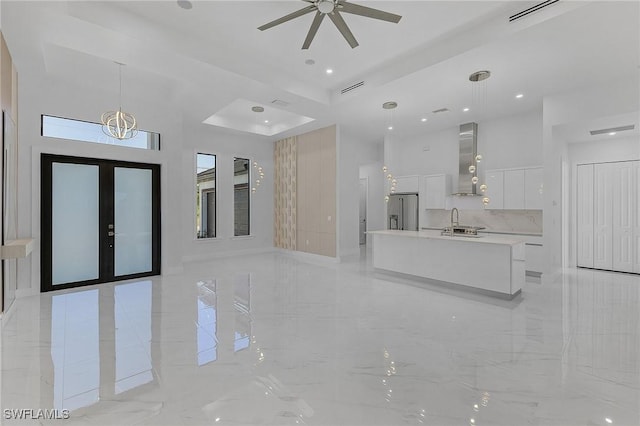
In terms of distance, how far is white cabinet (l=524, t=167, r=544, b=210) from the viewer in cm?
620

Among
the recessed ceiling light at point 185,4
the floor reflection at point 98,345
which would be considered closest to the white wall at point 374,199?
the floor reflection at point 98,345

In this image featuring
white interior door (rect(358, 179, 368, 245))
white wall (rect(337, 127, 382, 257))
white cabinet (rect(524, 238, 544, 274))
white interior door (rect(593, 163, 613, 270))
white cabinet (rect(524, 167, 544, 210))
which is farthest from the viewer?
white interior door (rect(358, 179, 368, 245))

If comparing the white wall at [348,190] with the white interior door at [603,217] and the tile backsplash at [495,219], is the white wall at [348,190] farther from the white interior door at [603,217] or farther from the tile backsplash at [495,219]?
the white interior door at [603,217]

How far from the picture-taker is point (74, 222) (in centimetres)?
534

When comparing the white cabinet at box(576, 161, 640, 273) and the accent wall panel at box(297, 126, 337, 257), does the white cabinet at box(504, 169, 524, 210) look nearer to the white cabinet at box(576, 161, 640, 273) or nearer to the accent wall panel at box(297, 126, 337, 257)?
the white cabinet at box(576, 161, 640, 273)

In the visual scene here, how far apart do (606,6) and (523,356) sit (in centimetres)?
364

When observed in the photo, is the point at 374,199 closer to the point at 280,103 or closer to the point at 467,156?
the point at 467,156

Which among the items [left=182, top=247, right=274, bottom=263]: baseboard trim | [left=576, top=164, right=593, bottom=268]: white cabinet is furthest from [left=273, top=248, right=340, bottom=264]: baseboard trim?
[left=576, top=164, right=593, bottom=268]: white cabinet

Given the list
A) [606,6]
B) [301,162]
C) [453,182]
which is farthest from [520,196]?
[301,162]

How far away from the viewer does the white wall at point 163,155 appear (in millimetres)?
4844

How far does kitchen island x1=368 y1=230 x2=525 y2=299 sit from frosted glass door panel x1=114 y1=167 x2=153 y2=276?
183 inches

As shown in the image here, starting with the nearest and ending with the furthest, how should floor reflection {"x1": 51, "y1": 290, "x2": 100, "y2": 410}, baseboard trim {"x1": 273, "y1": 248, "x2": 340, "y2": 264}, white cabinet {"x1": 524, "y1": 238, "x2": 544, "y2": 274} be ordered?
floor reflection {"x1": 51, "y1": 290, "x2": 100, "y2": 410}
white cabinet {"x1": 524, "y1": 238, "x2": 544, "y2": 274}
baseboard trim {"x1": 273, "y1": 248, "x2": 340, "y2": 264}

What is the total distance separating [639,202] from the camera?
5977 mm

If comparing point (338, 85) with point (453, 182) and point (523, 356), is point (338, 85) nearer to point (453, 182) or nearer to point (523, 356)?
point (453, 182)
